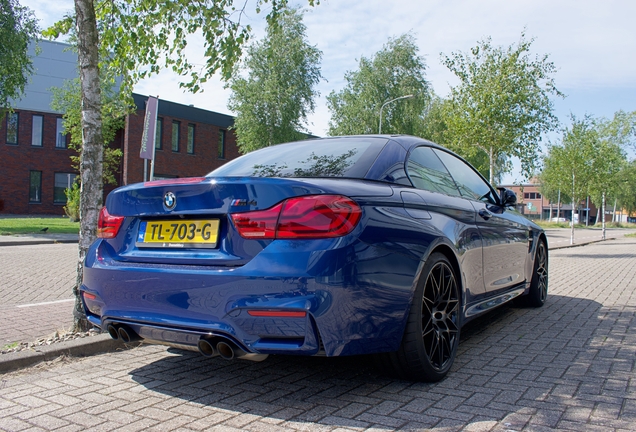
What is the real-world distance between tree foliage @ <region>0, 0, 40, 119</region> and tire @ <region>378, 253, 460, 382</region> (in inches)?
868

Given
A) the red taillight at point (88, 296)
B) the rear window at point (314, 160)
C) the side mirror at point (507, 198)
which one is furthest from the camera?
the side mirror at point (507, 198)

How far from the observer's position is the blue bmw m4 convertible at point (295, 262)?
2.69 meters

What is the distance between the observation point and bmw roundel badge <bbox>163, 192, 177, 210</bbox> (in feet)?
9.96

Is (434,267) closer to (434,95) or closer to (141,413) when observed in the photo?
(141,413)

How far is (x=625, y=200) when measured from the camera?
81.1 meters

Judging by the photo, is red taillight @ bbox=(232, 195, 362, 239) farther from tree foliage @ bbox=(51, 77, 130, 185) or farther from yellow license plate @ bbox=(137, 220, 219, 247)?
tree foliage @ bbox=(51, 77, 130, 185)

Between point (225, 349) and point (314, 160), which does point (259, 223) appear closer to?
point (225, 349)

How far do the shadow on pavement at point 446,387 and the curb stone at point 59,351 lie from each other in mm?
539

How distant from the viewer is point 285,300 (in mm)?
2646

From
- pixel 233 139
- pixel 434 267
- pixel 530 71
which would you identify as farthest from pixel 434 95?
pixel 434 267

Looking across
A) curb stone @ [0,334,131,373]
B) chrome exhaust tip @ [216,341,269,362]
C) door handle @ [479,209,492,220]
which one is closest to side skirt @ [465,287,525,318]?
door handle @ [479,209,492,220]

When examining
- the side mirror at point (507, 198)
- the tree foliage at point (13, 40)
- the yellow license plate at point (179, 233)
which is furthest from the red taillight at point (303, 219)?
the tree foliage at point (13, 40)

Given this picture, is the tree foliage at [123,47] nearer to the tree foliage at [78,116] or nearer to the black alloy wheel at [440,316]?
the black alloy wheel at [440,316]

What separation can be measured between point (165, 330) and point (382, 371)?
4.23 feet
